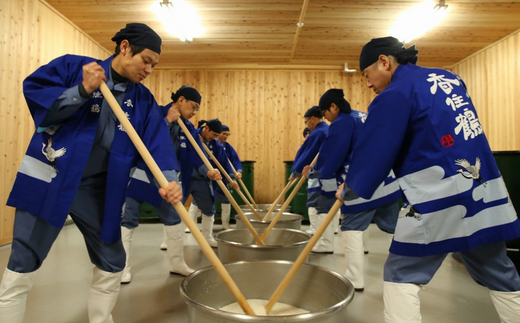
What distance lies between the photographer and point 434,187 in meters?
1.19

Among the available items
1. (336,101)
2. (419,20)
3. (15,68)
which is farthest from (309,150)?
(15,68)

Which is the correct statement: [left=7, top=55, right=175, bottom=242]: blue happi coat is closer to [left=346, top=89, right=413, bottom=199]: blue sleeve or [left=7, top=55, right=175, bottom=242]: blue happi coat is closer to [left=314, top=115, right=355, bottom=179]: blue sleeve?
[left=346, top=89, right=413, bottom=199]: blue sleeve

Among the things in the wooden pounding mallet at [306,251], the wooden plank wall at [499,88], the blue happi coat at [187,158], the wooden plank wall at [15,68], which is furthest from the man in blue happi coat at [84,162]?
the wooden plank wall at [499,88]

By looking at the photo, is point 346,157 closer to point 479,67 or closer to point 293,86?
point 293,86

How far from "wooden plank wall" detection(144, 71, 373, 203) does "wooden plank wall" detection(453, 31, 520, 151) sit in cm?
219

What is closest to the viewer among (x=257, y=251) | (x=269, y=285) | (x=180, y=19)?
(x=269, y=285)

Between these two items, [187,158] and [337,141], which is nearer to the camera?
[337,141]

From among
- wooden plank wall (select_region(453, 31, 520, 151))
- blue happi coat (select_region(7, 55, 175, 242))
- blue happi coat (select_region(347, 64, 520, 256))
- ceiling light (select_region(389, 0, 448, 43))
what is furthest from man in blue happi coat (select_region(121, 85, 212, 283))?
wooden plank wall (select_region(453, 31, 520, 151))

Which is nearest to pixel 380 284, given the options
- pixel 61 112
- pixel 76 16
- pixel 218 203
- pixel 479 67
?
pixel 61 112

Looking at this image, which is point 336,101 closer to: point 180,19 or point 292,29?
point 292,29

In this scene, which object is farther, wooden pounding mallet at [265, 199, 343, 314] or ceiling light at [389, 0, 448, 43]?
ceiling light at [389, 0, 448, 43]

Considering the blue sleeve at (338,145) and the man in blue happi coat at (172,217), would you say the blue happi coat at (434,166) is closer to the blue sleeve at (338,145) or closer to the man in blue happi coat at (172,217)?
the blue sleeve at (338,145)

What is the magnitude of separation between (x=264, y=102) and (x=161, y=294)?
5698 mm

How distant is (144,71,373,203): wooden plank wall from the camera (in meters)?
7.46
